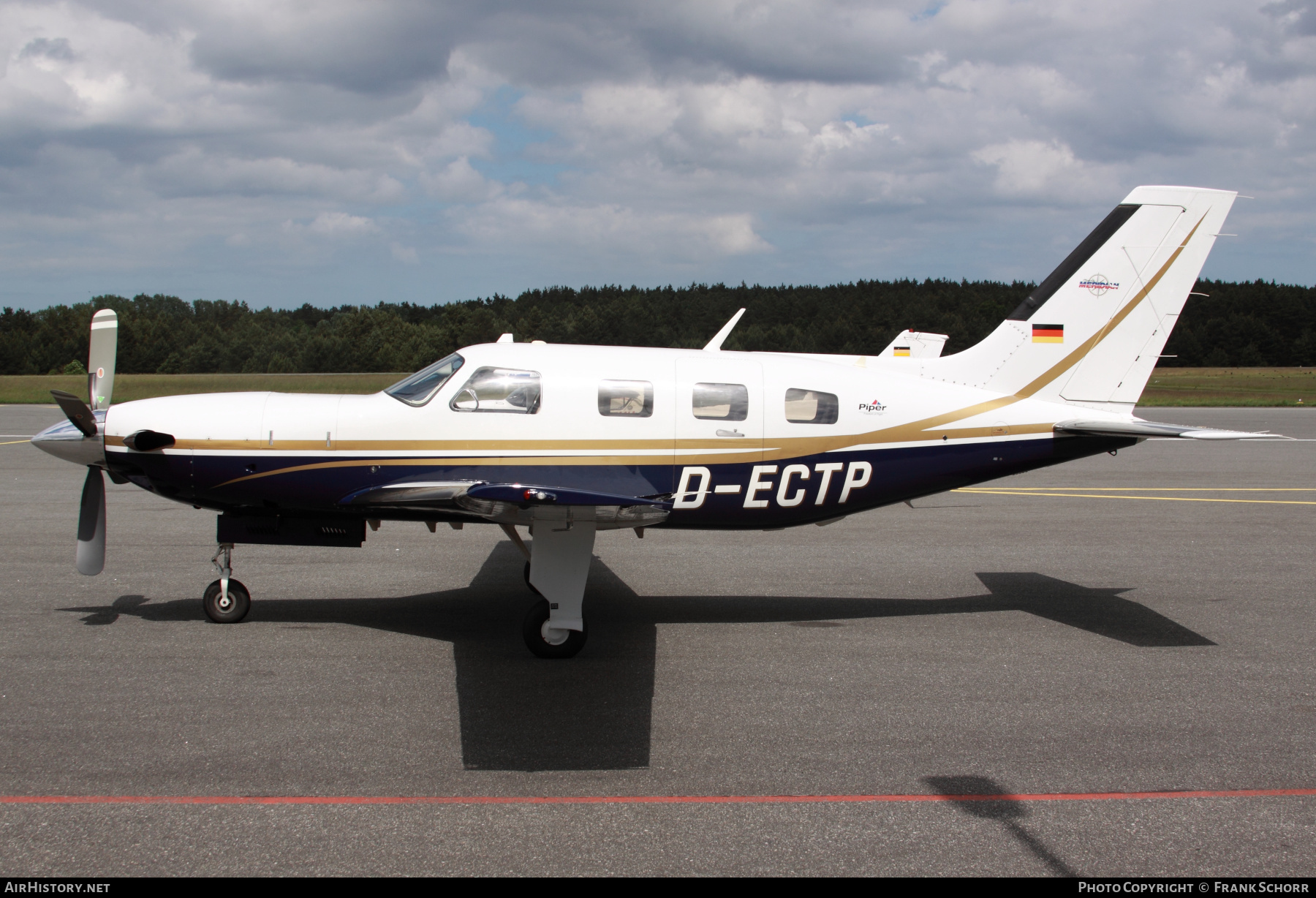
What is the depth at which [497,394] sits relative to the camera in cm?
741

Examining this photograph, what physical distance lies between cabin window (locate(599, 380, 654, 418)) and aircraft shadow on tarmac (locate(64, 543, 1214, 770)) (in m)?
1.93

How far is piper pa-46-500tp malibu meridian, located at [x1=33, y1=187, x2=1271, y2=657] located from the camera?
7.35m

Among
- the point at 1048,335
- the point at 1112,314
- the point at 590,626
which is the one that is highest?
the point at 1112,314

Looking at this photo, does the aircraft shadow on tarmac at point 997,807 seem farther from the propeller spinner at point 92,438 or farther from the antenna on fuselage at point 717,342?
the propeller spinner at point 92,438

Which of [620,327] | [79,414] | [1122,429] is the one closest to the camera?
[79,414]

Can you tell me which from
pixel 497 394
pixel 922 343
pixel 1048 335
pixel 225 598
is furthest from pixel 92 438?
pixel 922 343

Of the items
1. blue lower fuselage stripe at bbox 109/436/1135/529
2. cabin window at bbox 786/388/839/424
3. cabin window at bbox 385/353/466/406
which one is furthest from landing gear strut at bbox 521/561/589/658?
cabin window at bbox 786/388/839/424

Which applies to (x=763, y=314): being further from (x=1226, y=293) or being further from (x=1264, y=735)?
(x=1264, y=735)

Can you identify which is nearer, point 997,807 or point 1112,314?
point 997,807

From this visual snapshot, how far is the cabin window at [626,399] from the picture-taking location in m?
7.46

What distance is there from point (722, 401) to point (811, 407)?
82 cm

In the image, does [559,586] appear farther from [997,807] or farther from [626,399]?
[997,807]

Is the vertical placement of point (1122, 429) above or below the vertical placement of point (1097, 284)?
below

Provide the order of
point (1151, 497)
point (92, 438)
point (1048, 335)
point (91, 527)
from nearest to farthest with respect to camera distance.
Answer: point (92, 438) < point (91, 527) < point (1048, 335) < point (1151, 497)
